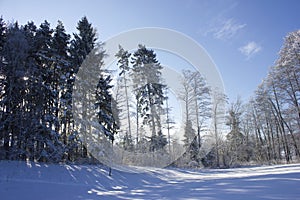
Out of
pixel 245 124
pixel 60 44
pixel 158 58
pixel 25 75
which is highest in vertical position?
pixel 158 58

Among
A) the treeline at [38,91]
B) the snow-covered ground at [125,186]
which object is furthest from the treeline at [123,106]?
the snow-covered ground at [125,186]

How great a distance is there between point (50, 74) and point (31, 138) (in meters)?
4.58

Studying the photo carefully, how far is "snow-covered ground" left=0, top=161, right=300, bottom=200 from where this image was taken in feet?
12.3

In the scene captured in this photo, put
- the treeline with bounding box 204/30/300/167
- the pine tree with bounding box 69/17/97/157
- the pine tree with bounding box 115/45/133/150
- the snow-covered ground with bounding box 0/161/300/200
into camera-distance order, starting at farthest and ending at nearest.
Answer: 1. the pine tree with bounding box 115/45/133/150
2. the treeline with bounding box 204/30/300/167
3. the pine tree with bounding box 69/17/97/157
4. the snow-covered ground with bounding box 0/161/300/200

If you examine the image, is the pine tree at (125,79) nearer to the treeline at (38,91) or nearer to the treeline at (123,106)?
the treeline at (123,106)

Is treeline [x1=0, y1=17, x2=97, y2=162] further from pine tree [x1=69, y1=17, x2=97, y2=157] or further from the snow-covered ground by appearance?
the snow-covered ground

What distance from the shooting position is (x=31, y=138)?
10.1 meters

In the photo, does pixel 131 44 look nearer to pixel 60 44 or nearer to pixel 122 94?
pixel 122 94

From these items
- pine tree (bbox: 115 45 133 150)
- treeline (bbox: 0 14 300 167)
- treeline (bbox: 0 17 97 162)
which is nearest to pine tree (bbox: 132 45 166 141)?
treeline (bbox: 0 14 300 167)

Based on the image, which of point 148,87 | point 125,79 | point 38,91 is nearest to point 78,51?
point 38,91

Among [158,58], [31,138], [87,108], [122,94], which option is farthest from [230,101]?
[31,138]

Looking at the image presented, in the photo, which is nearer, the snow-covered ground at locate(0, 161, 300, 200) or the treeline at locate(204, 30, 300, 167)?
the snow-covered ground at locate(0, 161, 300, 200)

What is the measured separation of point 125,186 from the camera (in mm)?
7793

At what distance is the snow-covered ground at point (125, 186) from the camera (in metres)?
3.75
